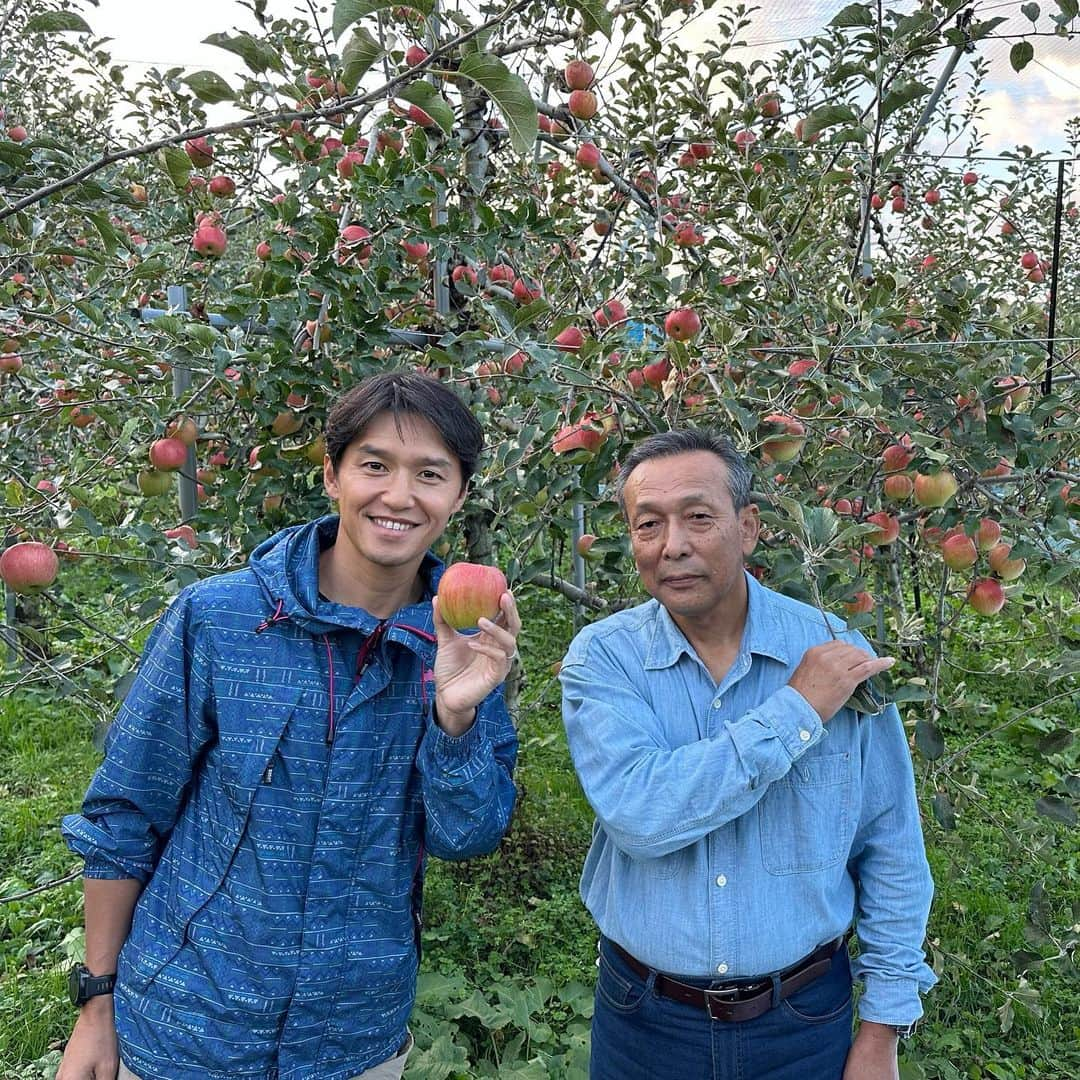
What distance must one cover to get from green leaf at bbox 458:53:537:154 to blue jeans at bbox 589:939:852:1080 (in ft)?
3.51

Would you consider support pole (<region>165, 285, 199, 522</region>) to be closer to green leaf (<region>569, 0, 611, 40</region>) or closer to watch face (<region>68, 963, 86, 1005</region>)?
watch face (<region>68, 963, 86, 1005</region>)

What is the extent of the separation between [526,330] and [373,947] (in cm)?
120

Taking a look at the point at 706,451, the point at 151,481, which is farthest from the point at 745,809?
the point at 151,481

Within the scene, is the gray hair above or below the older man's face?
above

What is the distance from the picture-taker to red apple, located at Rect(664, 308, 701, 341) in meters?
1.96

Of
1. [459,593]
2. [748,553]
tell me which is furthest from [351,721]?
[748,553]

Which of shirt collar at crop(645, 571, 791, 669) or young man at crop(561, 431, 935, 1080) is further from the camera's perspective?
shirt collar at crop(645, 571, 791, 669)

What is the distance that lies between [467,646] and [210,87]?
99 centimetres

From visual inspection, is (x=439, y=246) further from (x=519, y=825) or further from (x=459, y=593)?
(x=519, y=825)

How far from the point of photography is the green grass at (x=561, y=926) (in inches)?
80.3

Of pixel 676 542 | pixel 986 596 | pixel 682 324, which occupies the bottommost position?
pixel 986 596

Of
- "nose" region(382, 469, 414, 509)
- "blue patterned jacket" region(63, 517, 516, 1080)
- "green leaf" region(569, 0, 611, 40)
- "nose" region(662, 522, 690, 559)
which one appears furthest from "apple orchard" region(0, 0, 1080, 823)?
"blue patterned jacket" region(63, 517, 516, 1080)

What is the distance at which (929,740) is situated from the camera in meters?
1.50

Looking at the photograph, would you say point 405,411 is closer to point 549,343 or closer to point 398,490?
point 398,490
